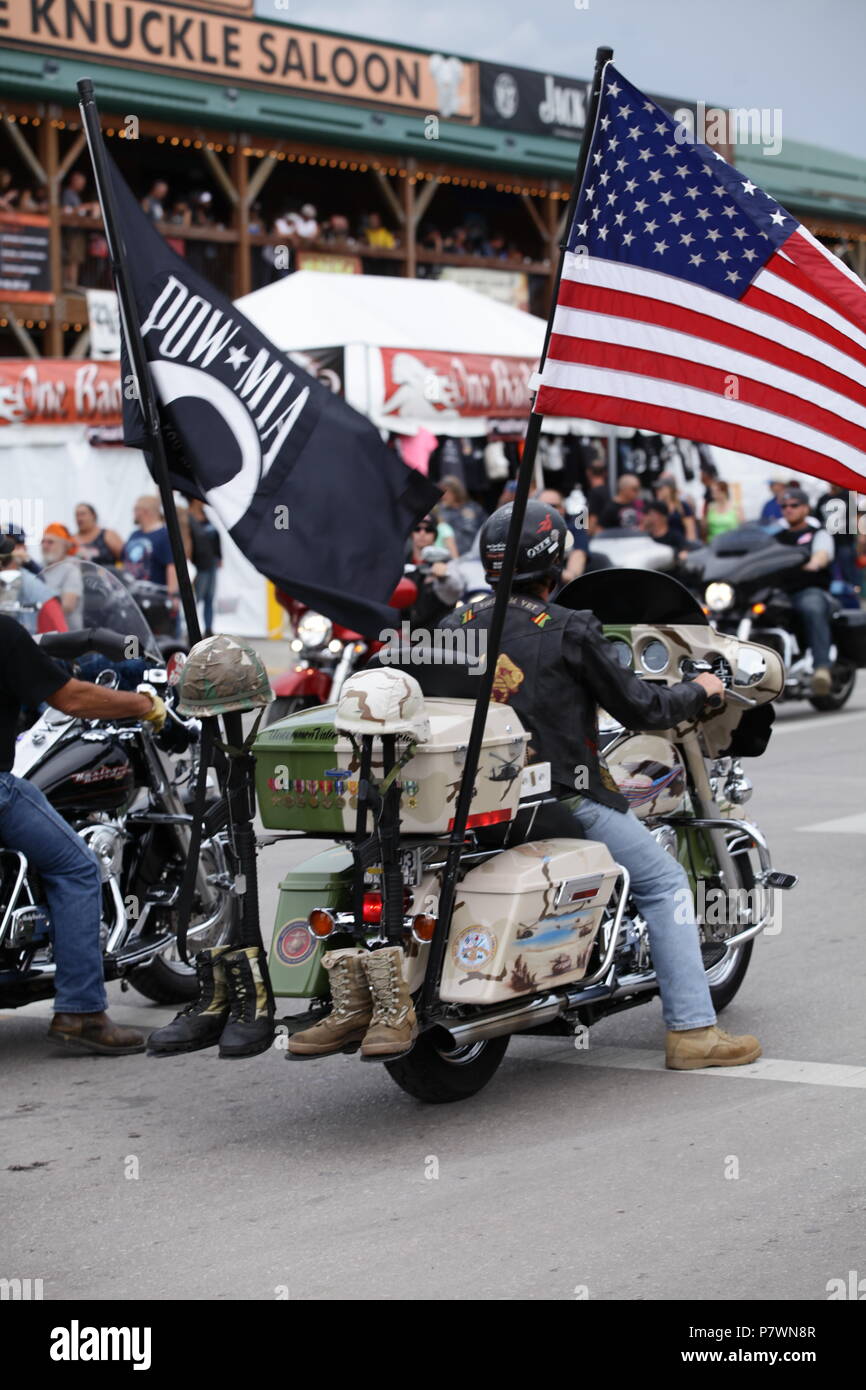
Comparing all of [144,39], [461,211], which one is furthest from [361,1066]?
[461,211]

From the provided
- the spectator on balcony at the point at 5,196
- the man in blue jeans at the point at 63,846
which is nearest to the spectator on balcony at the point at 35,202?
the spectator on balcony at the point at 5,196

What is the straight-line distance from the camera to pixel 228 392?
579 centimetres

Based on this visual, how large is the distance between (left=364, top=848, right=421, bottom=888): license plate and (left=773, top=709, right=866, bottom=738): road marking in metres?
9.71

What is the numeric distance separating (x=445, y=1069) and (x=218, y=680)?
138cm

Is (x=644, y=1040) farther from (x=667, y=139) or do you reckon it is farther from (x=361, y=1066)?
(x=667, y=139)

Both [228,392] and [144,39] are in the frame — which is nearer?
[228,392]

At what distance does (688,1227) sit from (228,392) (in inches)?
113

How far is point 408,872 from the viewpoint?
538 cm

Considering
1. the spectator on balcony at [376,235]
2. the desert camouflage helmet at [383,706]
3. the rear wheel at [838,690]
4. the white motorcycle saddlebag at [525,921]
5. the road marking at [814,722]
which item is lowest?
the road marking at [814,722]

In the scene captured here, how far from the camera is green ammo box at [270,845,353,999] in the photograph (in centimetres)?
530

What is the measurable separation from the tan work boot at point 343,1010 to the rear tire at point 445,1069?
25cm

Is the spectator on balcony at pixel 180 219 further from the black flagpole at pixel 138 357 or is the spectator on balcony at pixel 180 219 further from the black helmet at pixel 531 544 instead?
the black helmet at pixel 531 544

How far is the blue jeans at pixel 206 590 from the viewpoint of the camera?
19925 millimetres

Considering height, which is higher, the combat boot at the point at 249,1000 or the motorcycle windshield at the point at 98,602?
the motorcycle windshield at the point at 98,602
